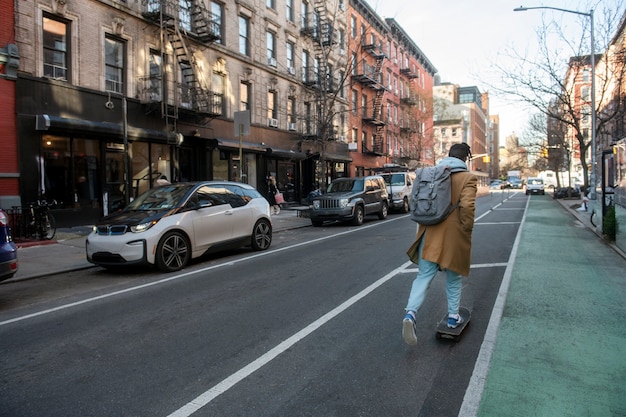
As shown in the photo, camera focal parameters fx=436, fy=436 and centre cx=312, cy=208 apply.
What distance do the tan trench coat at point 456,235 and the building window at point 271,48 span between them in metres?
22.4

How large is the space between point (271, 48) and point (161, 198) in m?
18.7

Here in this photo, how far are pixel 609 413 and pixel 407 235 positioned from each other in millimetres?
9643

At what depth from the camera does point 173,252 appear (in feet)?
26.7

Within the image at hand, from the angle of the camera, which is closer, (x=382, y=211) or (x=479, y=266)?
(x=479, y=266)

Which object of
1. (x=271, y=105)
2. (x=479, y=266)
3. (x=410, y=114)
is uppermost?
(x=410, y=114)

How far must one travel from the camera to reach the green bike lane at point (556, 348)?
10.2 feet

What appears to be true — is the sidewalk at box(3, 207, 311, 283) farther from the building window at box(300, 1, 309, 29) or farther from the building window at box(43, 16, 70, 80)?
the building window at box(300, 1, 309, 29)

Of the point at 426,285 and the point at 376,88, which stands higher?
the point at 376,88

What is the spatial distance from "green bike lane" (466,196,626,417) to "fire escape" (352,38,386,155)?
3137 cm

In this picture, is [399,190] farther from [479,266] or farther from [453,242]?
[453,242]

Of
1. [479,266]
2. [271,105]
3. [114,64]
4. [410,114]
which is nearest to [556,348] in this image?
[479,266]

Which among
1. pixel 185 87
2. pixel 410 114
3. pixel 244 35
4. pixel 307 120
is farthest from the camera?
pixel 410 114

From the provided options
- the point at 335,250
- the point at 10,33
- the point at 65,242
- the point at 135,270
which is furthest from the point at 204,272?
the point at 10,33

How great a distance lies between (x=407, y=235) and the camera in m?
12.6
